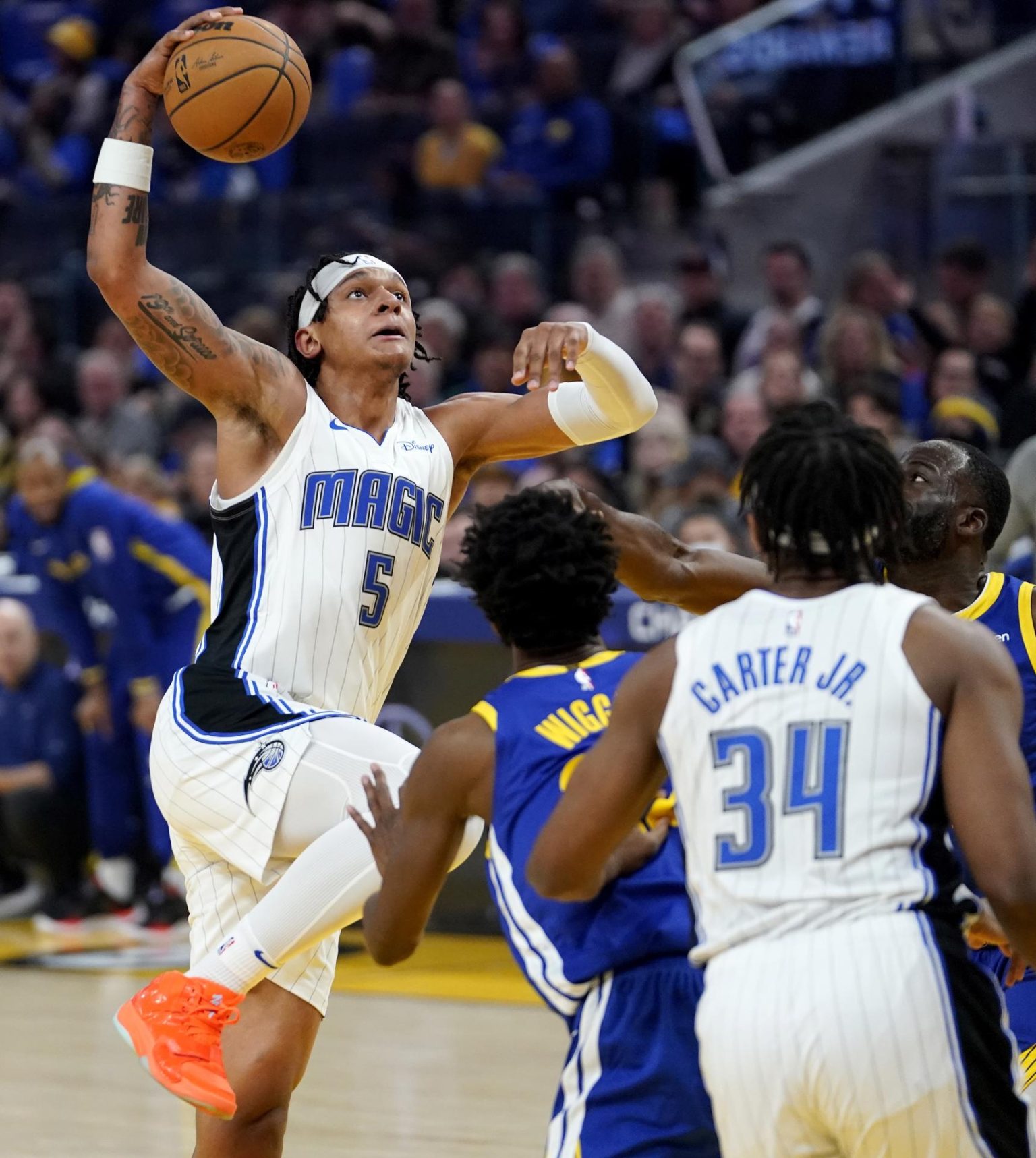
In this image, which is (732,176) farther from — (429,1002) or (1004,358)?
(429,1002)

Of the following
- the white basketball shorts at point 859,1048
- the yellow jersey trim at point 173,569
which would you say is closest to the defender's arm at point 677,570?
the white basketball shorts at point 859,1048

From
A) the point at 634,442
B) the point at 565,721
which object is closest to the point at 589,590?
the point at 565,721

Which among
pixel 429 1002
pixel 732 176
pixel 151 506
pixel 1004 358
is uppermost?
pixel 732 176

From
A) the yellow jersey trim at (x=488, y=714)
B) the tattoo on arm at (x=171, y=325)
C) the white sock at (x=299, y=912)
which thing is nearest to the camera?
the yellow jersey trim at (x=488, y=714)

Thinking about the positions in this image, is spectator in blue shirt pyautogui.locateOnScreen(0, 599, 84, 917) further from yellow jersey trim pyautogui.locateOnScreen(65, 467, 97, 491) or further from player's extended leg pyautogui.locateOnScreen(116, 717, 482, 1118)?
player's extended leg pyautogui.locateOnScreen(116, 717, 482, 1118)

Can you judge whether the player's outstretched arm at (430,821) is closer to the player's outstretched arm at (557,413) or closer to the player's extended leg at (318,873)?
the player's extended leg at (318,873)

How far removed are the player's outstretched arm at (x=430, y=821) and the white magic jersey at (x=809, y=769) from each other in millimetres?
391

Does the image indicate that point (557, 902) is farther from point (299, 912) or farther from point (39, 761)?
point (39, 761)

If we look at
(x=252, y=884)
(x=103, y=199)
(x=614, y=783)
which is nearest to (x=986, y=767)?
(x=614, y=783)

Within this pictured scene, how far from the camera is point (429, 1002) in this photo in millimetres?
8094

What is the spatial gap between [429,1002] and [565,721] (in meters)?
5.03

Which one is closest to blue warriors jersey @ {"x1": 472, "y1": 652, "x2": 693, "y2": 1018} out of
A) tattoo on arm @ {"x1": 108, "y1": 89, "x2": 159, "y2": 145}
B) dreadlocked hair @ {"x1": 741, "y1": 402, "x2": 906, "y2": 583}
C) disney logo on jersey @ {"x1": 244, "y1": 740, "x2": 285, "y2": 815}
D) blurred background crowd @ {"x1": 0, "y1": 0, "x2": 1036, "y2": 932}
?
dreadlocked hair @ {"x1": 741, "y1": 402, "x2": 906, "y2": 583}

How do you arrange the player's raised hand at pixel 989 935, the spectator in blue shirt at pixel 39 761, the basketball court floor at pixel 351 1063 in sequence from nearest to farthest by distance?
1. the player's raised hand at pixel 989 935
2. the basketball court floor at pixel 351 1063
3. the spectator in blue shirt at pixel 39 761

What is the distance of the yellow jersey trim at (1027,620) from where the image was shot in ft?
13.8
